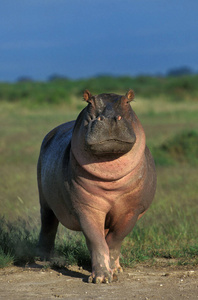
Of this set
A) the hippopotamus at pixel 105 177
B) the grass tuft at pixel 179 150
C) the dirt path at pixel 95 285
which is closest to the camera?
the dirt path at pixel 95 285

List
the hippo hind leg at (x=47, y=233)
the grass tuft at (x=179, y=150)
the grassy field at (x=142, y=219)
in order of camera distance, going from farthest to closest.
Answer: the grass tuft at (x=179, y=150) → the hippo hind leg at (x=47, y=233) → the grassy field at (x=142, y=219)

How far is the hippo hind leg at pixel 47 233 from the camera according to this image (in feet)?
20.4

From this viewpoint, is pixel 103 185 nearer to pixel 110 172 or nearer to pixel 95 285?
pixel 110 172

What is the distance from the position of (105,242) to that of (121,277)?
42 cm

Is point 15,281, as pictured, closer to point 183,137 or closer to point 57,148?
point 57,148

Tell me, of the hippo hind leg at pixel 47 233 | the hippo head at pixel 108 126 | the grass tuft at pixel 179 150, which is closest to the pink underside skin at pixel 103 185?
the hippo head at pixel 108 126

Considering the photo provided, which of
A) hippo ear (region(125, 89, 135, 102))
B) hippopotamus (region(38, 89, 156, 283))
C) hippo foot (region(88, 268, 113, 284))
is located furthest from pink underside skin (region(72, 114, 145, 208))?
hippo foot (region(88, 268, 113, 284))

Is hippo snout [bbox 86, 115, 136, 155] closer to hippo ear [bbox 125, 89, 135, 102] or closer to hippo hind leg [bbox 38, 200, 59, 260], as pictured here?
hippo ear [bbox 125, 89, 135, 102]

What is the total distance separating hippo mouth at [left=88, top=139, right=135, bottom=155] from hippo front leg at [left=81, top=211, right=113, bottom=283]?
57 centimetres

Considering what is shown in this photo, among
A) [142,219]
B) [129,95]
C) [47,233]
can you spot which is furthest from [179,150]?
[129,95]

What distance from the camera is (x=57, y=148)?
5.77m

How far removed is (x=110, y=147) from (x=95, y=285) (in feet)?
3.63

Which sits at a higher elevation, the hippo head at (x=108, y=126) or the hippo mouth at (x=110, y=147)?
the hippo head at (x=108, y=126)

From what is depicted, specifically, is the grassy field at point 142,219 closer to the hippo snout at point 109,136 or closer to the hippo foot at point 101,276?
the hippo foot at point 101,276
